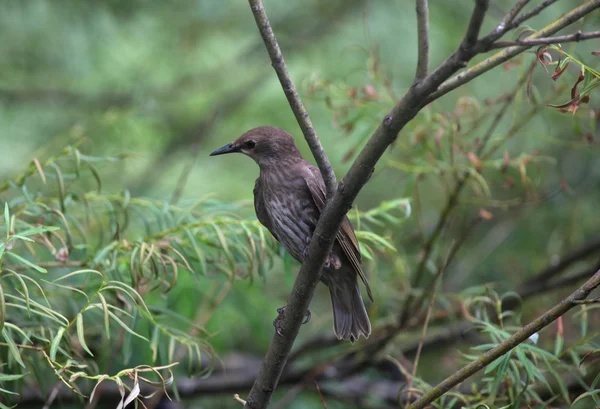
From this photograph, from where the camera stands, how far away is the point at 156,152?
230 inches

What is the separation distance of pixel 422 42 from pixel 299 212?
137 cm

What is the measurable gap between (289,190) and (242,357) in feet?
6.26

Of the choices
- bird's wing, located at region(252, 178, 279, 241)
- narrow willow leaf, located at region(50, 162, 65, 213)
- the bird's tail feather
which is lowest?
the bird's tail feather

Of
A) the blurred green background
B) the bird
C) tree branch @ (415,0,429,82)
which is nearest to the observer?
tree branch @ (415,0,429,82)

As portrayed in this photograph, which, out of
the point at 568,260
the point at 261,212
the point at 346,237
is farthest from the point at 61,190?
the point at 568,260

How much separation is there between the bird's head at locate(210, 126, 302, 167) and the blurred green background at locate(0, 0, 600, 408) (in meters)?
0.99

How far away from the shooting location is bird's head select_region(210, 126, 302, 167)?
11.0 ft

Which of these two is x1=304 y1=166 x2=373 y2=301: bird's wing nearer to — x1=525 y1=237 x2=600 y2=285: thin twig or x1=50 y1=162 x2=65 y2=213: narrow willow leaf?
x1=50 y1=162 x2=65 y2=213: narrow willow leaf

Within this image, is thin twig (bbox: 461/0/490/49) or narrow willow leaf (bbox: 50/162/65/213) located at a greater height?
thin twig (bbox: 461/0/490/49)

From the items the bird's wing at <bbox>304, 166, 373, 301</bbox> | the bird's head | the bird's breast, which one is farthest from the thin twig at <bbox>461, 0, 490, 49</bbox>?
the bird's head

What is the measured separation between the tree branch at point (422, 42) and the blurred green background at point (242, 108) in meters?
2.24

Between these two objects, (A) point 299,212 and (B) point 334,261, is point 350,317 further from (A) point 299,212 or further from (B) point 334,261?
(A) point 299,212

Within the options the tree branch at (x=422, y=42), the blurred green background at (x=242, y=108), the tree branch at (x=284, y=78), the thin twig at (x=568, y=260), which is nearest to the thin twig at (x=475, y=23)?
the tree branch at (x=422, y=42)

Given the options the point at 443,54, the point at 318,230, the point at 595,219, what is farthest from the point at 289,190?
the point at 443,54
